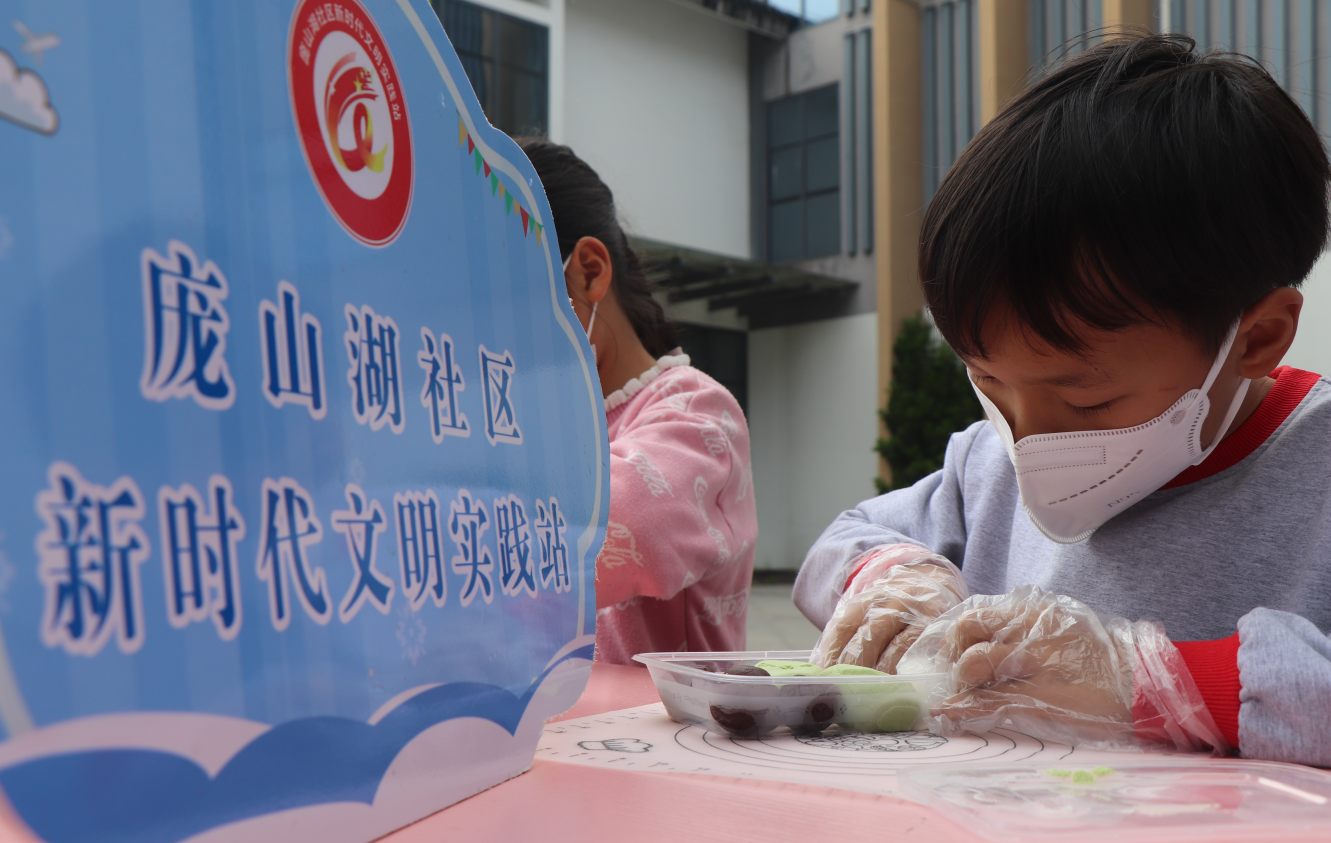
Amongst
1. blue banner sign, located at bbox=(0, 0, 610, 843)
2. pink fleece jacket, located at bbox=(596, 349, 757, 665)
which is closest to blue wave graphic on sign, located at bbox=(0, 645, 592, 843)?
blue banner sign, located at bbox=(0, 0, 610, 843)

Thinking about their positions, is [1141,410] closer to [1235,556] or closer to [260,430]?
[1235,556]

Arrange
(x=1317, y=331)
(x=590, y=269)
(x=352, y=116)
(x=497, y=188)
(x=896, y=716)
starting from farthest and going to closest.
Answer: (x=1317, y=331) → (x=590, y=269) → (x=896, y=716) → (x=497, y=188) → (x=352, y=116)

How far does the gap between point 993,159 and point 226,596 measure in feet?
2.17

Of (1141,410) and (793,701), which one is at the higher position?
(1141,410)

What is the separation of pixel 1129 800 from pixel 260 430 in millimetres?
408

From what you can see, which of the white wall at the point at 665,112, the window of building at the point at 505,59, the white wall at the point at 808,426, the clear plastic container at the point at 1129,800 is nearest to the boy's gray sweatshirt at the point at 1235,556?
the clear plastic container at the point at 1129,800

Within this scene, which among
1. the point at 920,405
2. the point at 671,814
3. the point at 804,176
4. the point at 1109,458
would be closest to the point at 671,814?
the point at 671,814

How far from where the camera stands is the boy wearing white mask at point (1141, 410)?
→ 0.61 metres

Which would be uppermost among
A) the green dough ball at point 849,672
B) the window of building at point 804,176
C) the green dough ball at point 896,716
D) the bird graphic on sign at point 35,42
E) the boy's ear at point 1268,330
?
the window of building at point 804,176

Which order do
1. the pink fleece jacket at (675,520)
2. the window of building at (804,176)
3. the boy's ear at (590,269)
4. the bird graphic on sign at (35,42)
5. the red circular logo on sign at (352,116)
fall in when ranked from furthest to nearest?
the window of building at (804,176)
the boy's ear at (590,269)
the pink fleece jacket at (675,520)
the red circular logo on sign at (352,116)
the bird graphic on sign at (35,42)

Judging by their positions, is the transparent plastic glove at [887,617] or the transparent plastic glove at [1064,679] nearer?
the transparent plastic glove at [1064,679]

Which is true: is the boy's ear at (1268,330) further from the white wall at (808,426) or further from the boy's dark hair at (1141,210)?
the white wall at (808,426)

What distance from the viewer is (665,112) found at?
29.9ft

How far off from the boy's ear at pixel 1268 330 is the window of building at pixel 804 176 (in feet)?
28.1
